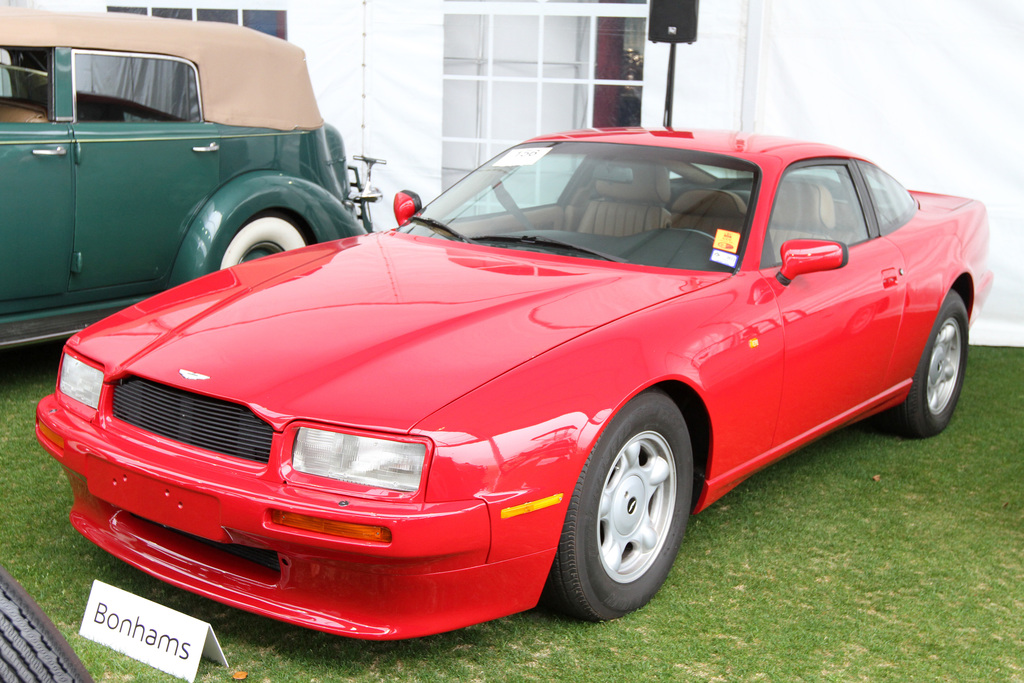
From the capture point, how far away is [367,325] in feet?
8.36

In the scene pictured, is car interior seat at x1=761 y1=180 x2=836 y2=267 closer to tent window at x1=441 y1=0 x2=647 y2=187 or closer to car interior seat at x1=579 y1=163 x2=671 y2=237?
car interior seat at x1=579 y1=163 x2=671 y2=237

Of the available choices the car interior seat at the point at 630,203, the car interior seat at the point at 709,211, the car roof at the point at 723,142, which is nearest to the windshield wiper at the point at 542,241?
the car interior seat at the point at 630,203

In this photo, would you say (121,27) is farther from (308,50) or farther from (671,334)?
(671,334)

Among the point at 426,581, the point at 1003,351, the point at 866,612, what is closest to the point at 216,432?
the point at 426,581

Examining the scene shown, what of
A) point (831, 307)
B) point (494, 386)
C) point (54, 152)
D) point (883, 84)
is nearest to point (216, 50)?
point (54, 152)

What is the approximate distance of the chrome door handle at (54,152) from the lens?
4258 millimetres

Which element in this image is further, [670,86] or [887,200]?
[670,86]

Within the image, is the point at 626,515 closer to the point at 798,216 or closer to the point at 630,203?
the point at 630,203

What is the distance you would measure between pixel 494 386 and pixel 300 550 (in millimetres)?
566

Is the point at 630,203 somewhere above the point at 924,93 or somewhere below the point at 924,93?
below

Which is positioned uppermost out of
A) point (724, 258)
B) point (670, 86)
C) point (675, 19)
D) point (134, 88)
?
point (675, 19)

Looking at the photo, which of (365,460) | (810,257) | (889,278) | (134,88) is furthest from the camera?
(134,88)

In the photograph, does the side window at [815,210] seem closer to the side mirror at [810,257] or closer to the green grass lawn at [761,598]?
the side mirror at [810,257]

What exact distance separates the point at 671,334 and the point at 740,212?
2.53 ft
